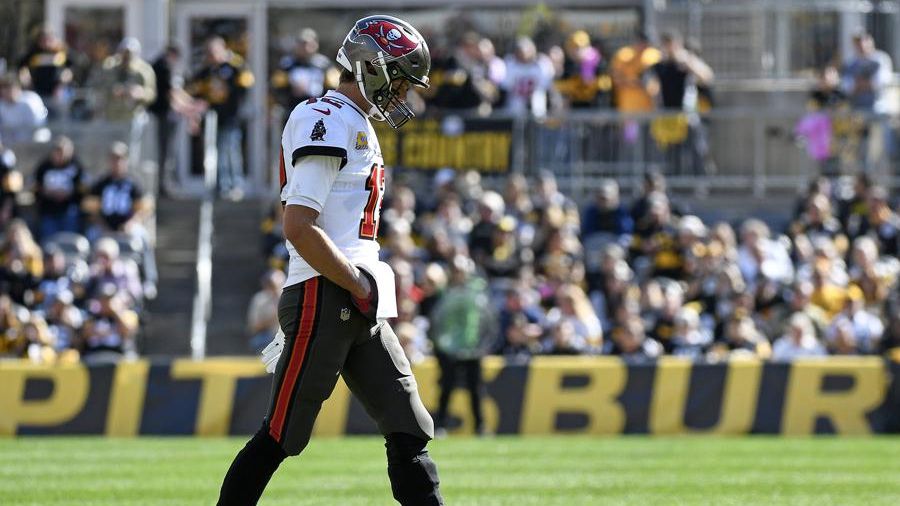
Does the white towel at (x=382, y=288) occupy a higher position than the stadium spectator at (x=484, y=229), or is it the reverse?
the white towel at (x=382, y=288)

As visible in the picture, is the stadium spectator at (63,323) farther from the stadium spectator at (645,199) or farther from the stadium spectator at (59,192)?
the stadium spectator at (645,199)

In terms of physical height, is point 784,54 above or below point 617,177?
above

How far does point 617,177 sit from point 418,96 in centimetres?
266

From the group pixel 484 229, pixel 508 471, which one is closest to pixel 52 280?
pixel 484 229

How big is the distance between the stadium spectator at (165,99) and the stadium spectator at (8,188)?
6.59 ft

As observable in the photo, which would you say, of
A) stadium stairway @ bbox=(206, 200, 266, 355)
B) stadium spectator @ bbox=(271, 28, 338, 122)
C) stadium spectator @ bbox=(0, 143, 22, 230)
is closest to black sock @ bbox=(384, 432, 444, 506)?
stadium stairway @ bbox=(206, 200, 266, 355)

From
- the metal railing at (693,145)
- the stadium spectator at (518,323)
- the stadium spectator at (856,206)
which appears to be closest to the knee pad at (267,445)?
the stadium spectator at (518,323)

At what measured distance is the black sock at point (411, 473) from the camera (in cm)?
680

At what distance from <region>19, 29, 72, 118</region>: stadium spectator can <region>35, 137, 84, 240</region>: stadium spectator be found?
6.85ft

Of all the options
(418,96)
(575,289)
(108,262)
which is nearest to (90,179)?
(108,262)

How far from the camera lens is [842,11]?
2473cm

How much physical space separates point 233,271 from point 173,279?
74 centimetres

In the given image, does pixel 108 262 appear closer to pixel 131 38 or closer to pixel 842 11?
pixel 131 38

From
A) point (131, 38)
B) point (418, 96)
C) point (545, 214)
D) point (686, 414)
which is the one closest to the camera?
point (686, 414)
